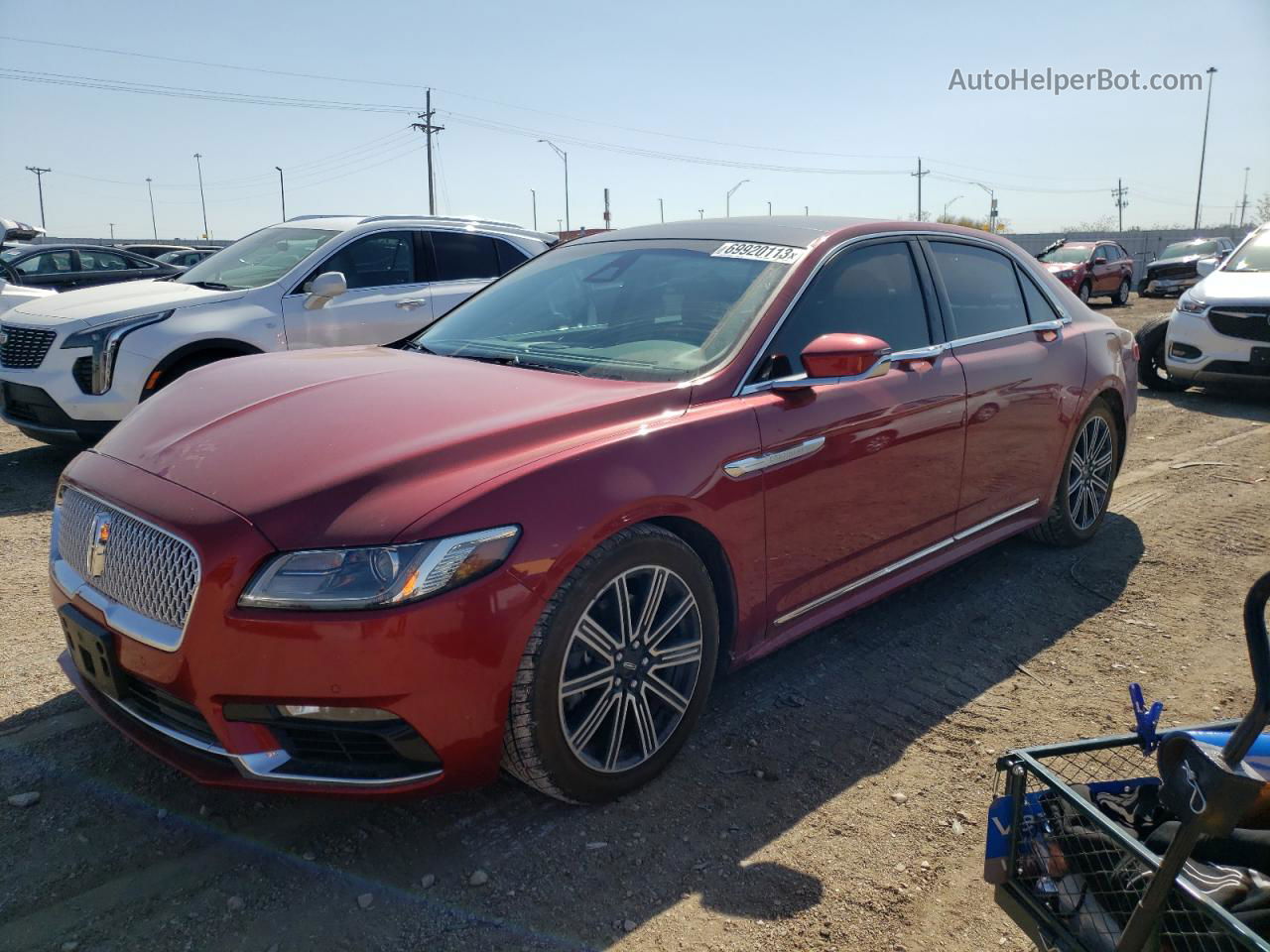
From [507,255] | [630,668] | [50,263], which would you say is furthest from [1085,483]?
[50,263]

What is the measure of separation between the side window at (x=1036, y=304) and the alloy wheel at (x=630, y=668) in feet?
8.85

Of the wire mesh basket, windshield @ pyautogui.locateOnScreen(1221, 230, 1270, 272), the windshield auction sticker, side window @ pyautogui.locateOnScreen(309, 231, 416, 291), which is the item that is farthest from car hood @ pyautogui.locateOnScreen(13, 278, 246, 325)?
windshield @ pyautogui.locateOnScreen(1221, 230, 1270, 272)

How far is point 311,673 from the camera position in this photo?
7.32ft

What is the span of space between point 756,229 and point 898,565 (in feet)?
4.71

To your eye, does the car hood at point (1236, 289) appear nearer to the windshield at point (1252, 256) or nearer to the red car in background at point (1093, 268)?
the windshield at point (1252, 256)

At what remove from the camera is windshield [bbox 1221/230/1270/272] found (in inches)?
386

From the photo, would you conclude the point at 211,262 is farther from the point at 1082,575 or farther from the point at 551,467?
the point at 1082,575

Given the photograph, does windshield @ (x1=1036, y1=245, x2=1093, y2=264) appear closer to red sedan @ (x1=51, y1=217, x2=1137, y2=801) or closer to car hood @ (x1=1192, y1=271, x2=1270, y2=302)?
car hood @ (x1=1192, y1=271, x2=1270, y2=302)

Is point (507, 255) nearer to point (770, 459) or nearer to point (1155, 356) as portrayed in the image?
point (770, 459)

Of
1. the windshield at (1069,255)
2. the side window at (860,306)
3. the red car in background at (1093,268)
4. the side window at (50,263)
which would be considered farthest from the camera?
the windshield at (1069,255)

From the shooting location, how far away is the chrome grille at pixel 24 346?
6188mm

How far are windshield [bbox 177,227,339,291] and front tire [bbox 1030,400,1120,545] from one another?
5353mm

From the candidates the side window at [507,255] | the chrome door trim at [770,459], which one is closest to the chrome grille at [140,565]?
the chrome door trim at [770,459]

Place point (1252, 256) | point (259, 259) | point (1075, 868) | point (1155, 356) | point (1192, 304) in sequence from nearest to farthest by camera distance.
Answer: point (1075, 868)
point (259, 259)
point (1192, 304)
point (1252, 256)
point (1155, 356)
